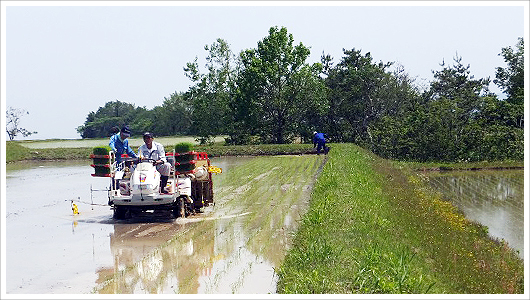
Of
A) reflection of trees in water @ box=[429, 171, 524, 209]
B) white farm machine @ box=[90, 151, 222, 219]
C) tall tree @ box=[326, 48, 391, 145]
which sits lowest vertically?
reflection of trees in water @ box=[429, 171, 524, 209]

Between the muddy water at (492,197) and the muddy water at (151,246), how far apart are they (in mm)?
4450

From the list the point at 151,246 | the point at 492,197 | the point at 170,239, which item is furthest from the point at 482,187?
the point at 151,246

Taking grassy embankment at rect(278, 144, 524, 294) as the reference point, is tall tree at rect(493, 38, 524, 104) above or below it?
above

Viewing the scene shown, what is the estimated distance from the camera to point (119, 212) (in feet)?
50.7

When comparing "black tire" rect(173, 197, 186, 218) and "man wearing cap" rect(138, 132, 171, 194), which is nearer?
"man wearing cap" rect(138, 132, 171, 194)

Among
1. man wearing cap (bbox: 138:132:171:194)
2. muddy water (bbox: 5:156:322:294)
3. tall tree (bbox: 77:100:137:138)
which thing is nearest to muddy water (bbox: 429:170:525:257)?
muddy water (bbox: 5:156:322:294)

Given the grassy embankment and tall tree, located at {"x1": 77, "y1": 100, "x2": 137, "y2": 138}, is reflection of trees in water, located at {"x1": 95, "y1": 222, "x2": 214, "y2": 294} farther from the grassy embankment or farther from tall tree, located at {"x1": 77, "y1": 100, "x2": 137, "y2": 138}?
tall tree, located at {"x1": 77, "y1": 100, "x2": 137, "y2": 138}

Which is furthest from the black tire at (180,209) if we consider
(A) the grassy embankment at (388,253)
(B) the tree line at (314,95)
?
(B) the tree line at (314,95)

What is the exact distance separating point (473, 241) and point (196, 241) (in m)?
4.76

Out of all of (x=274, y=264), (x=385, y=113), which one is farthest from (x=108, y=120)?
(x=274, y=264)

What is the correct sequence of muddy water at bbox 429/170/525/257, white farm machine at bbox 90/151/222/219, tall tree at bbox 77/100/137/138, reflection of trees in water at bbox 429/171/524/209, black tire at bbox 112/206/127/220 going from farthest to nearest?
1. tall tree at bbox 77/100/137/138
2. reflection of trees in water at bbox 429/171/524/209
3. muddy water at bbox 429/170/525/257
4. black tire at bbox 112/206/127/220
5. white farm machine at bbox 90/151/222/219

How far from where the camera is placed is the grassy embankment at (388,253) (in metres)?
7.74

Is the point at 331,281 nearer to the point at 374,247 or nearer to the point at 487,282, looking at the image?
the point at 374,247

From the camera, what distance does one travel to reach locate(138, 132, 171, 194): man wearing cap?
14.5 meters
